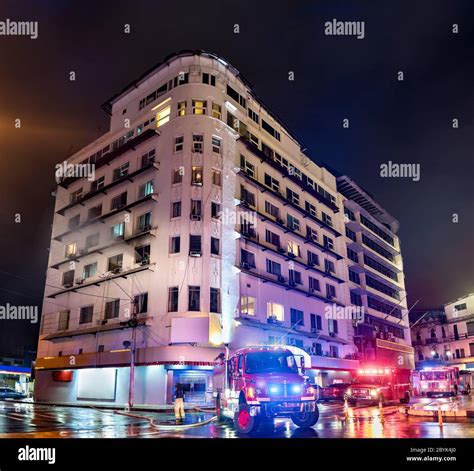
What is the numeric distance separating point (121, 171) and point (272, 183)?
15446mm

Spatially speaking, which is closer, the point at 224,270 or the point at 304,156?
the point at 224,270

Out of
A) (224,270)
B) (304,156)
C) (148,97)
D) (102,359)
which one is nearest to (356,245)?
(304,156)

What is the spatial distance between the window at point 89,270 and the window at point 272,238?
1685 centimetres

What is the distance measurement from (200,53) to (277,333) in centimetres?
2716

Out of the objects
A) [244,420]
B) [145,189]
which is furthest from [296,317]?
[244,420]

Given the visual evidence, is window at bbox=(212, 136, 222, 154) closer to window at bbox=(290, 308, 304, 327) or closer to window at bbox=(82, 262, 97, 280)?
window at bbox=(82, 262, 97, 280)

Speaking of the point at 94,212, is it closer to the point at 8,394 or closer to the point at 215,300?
the point at 215,300

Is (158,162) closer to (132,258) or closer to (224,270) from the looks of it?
(132,258)

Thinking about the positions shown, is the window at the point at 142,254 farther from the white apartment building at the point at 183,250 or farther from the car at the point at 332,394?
the car at the point at 332,394

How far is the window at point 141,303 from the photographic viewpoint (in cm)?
3503

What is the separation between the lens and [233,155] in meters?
39.6

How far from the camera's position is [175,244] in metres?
34.6
